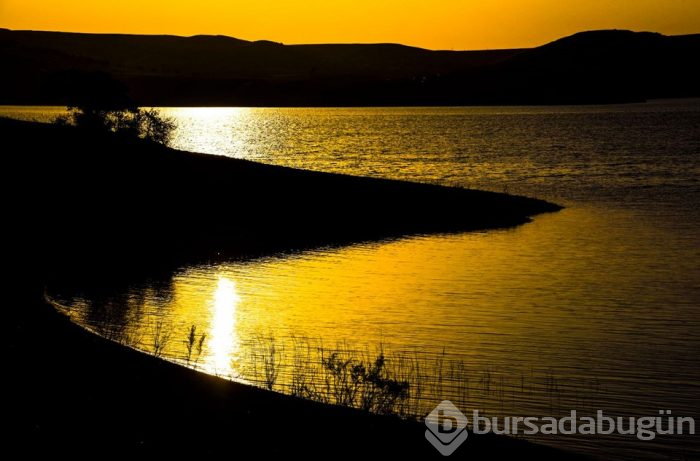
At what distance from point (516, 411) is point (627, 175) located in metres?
71.6

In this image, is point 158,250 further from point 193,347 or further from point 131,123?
point 131,123

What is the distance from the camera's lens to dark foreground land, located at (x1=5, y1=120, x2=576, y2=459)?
606 inches

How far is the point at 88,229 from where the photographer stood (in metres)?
47.6

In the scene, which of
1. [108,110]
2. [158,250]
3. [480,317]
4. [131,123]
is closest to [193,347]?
[480,317]

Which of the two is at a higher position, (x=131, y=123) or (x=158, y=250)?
(x=131, y=123)

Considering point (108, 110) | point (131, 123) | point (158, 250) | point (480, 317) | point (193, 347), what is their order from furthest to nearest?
point (108, 110) → point (131, 123) → point (158, 250) → point (480, 317) → point (193, 347)

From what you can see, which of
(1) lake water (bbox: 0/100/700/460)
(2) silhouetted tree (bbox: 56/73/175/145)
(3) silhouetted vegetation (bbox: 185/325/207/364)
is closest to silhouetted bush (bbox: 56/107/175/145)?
(2) silhouetted tree (bbox: 56/73/175/145)

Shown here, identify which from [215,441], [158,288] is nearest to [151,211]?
[158,288]

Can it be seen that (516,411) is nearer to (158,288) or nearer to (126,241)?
(158,288)

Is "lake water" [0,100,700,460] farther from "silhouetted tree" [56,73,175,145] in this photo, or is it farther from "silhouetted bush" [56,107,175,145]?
"silhouetted tree" [56,73,175,145]

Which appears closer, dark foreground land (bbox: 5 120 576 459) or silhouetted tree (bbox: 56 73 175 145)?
dark foreground land (bbox: 5 120 576 459)

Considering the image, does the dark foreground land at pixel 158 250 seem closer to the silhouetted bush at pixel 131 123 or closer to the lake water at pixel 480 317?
the lake water at pixel 480 317

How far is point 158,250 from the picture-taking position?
147ft

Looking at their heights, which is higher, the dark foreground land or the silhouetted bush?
the silhouetted bush
